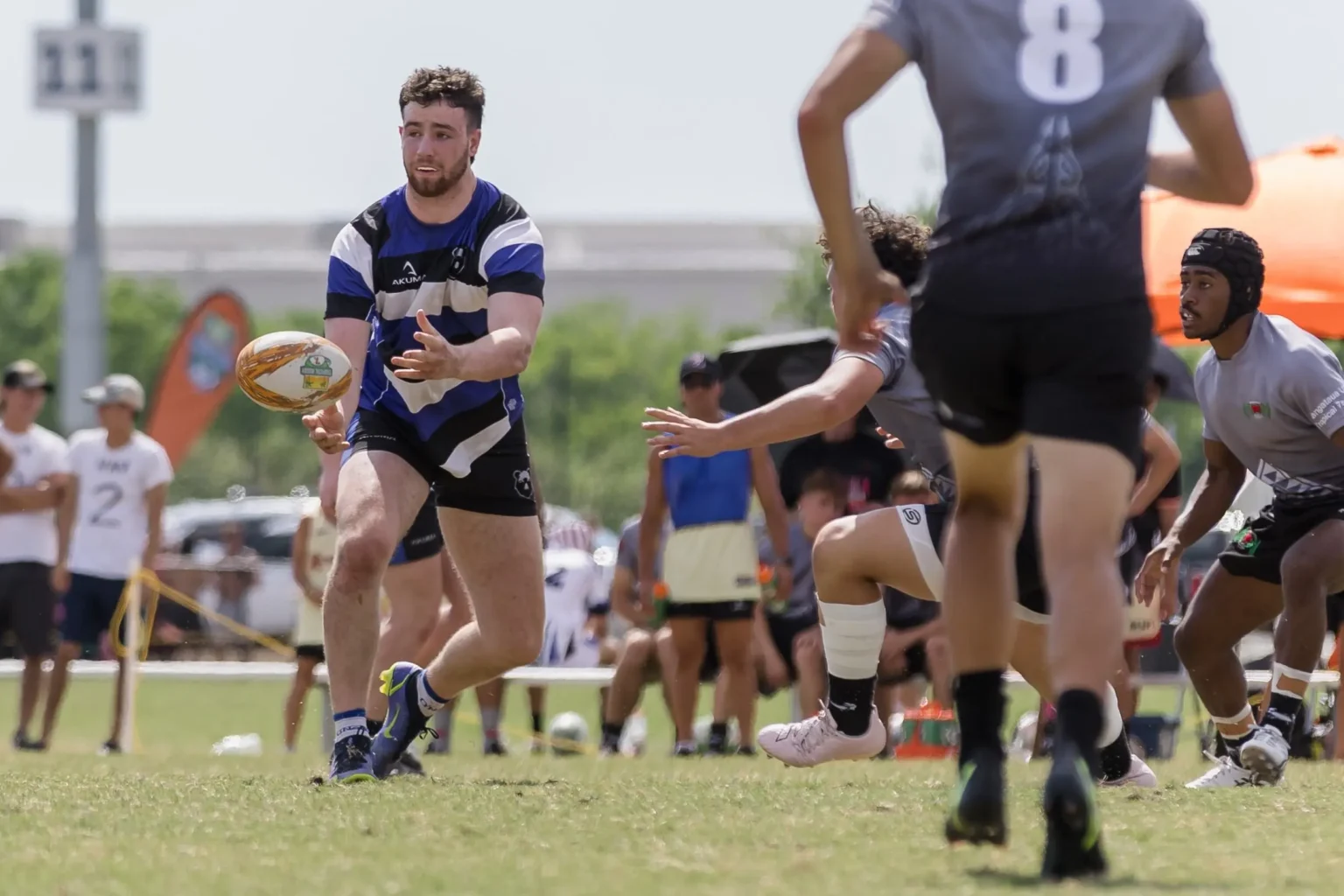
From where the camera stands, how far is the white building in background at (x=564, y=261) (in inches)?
4090

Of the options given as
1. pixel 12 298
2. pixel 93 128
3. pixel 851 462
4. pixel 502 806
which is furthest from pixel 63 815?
pixel 12 298

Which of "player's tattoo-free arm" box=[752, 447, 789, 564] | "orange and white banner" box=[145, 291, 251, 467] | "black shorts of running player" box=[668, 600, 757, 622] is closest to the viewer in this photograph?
"player's tattoo-free arm" box=[752, 447, 789, 564]

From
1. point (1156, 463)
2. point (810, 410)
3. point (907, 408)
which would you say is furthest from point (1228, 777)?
point (810, 410)

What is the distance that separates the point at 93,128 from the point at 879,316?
34.5 metres

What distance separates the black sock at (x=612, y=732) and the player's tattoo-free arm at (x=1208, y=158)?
8536 millimetres

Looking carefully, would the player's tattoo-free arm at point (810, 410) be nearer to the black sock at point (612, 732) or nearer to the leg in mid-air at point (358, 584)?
the leg in mid-air at point (358, 584)

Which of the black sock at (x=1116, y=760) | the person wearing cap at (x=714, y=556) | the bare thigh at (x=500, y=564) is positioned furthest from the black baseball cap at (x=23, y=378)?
the black sock at (x=1116, y=760)

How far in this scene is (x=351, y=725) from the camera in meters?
6.69

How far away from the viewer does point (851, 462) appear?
530 inches

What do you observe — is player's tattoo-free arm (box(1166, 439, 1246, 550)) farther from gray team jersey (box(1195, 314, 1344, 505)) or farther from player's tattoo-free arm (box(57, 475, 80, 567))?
player's tattoo-free arm (box(57, 475, 80, 567))

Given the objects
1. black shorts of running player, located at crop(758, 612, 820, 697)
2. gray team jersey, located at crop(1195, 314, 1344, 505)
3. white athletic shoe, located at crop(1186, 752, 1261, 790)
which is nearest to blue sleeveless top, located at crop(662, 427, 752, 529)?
black shorts of running player, located at crop(758, 612, 820, 697)

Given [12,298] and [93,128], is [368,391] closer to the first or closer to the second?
[93,128]

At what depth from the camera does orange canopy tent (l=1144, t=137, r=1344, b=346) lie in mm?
12383

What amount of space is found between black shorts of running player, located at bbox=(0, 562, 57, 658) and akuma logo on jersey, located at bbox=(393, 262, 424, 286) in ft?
25.8
